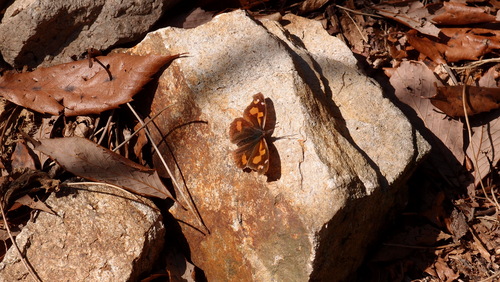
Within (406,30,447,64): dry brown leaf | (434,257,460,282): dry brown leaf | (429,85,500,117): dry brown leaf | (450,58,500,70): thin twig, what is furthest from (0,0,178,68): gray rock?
(434,257,460,282): dry brown leaf

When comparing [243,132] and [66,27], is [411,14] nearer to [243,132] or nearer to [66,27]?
[243,132]

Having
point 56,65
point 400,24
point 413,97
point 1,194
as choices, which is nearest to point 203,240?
point 1,194

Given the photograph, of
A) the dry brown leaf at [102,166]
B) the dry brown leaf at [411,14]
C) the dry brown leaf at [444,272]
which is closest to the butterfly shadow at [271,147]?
the dry brown leaf at [102,166]

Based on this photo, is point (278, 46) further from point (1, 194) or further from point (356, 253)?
point (1, 194)

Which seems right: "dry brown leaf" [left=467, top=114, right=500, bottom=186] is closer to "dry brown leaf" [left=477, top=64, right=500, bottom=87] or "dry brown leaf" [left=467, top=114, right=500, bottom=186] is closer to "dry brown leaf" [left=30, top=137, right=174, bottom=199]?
"dry brown leaf" [left=477, top=64, right=500, bottom=87]

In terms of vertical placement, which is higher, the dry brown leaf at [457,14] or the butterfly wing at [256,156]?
the butterfly wing at [256,156]

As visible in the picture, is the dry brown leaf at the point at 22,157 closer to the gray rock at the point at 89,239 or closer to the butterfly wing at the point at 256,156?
the gray rock at the point at 89,239
